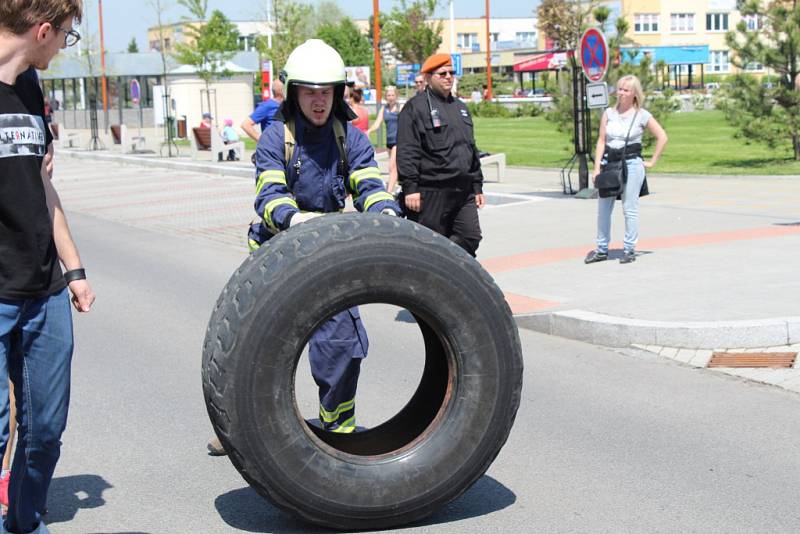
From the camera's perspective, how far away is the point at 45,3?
362 cm

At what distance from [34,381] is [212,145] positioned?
28.1m

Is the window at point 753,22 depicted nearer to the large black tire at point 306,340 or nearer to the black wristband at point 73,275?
the large black tire at point 306,340

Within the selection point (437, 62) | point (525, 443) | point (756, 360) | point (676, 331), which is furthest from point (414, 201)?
point (525, 443)

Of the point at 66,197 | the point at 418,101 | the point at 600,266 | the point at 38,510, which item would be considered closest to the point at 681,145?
the point at 66,197

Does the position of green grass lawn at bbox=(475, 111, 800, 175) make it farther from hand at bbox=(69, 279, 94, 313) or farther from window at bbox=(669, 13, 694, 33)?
window at bbox=(669, 13, 694, 33)

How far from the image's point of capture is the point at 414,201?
28.0ft

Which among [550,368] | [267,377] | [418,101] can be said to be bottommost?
[550,368]

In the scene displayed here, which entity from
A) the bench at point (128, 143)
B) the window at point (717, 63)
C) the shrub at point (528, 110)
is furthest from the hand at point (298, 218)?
the window at point (717, 63)

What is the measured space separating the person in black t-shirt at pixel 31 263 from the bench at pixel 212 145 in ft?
91.0

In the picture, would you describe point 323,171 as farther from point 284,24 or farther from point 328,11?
point 328,11

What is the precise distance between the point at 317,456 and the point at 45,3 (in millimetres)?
1881

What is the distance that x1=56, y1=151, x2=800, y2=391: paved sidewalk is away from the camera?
8.16 m

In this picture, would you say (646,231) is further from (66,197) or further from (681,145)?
(681,145)

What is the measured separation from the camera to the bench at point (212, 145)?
31391 mm
